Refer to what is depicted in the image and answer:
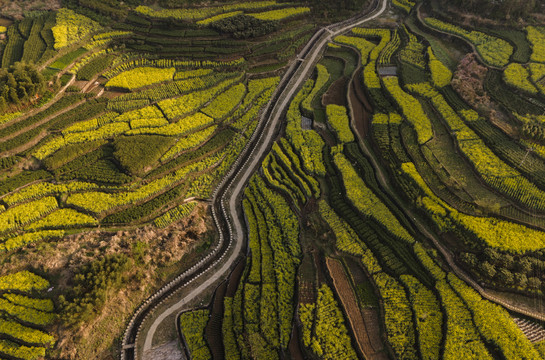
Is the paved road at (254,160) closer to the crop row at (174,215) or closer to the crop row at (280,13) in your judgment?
the crop row at (174,215)

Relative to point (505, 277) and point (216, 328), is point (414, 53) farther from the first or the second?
point (216, 328)

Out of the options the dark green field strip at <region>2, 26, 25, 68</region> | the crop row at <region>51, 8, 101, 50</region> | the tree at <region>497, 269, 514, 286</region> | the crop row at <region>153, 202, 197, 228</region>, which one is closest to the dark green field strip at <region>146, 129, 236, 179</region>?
the crop row at <region>153, 202, 197, 228</region>

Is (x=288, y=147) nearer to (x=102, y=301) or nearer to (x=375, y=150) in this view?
(x=375, y=150)

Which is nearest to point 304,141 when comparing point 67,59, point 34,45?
point 67,59

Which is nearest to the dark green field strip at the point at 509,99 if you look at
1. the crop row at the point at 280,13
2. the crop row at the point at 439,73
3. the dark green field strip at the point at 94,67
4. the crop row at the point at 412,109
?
the crop row at the point at 439,73

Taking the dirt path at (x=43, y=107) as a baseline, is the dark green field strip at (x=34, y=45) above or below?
above

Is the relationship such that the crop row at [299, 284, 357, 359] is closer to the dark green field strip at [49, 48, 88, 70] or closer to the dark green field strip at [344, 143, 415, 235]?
the dark green field strip at [344, 143, 415, 235]

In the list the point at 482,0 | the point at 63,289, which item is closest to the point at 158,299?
the point at 63,289
